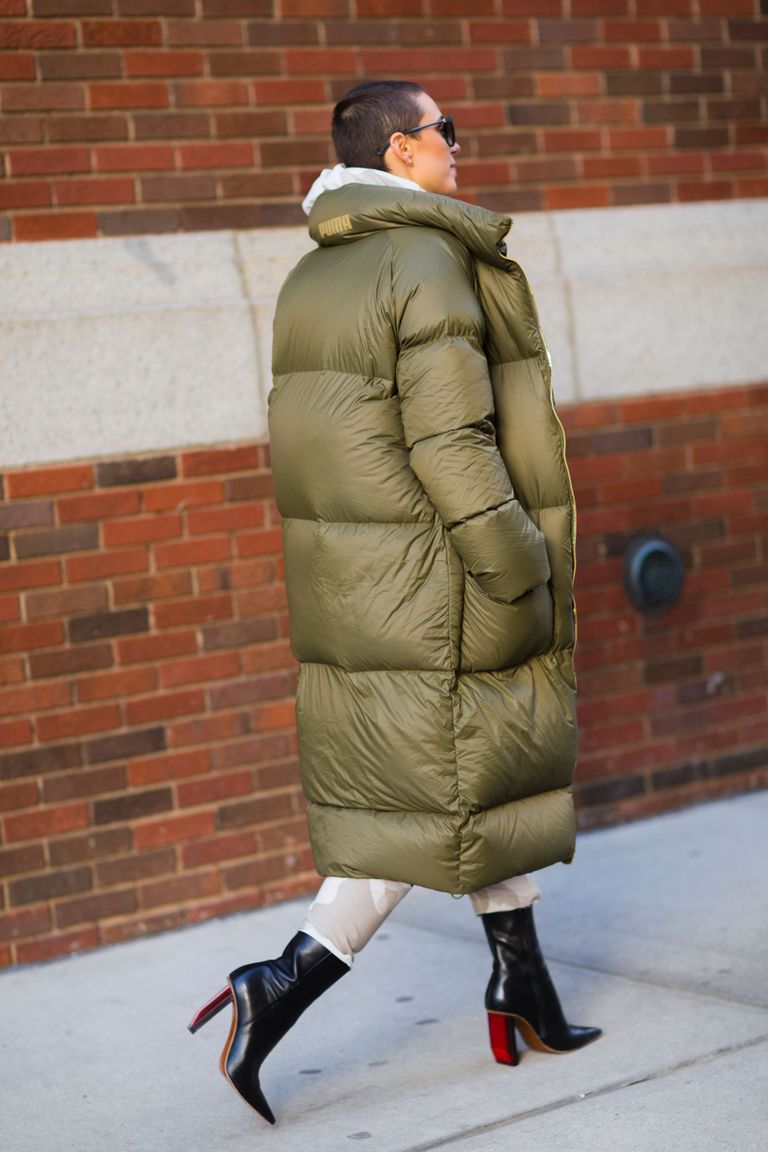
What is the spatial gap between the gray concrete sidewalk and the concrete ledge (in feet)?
4.83

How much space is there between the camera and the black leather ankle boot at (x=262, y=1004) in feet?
10.6

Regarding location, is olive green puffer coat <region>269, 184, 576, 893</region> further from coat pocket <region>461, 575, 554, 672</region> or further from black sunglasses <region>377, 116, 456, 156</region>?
black sunglasses <region>377, 116, 456, 156</region>

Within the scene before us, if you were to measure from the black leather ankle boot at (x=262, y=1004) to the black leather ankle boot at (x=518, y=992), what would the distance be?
0.39 metres

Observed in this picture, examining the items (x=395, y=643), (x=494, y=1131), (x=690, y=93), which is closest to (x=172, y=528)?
(x=395, y=643)

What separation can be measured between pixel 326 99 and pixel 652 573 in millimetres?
1853

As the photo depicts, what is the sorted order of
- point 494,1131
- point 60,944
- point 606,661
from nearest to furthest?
1. point 494,1131
2. point 60,944
3. point 606,661

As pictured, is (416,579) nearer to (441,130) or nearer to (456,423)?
(456,423)

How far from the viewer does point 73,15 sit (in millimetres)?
4539

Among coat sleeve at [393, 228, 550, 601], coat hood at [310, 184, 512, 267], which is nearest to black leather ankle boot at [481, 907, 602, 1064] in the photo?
coat sleeve at [393, 228, 550, 601]

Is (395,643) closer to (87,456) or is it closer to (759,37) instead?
(87,456)

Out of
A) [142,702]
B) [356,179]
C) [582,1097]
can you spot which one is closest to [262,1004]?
[582,1097]

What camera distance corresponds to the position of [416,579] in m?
3.23

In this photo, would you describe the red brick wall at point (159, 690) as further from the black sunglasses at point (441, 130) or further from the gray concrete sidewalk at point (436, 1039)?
the black sunglasses at point (441, 130)

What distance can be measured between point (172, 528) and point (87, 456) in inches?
12.6
